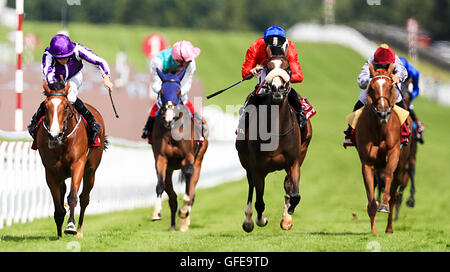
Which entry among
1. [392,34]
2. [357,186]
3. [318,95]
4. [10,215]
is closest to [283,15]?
[392,34]

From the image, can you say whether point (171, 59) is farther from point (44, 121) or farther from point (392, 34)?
point (392, 34)

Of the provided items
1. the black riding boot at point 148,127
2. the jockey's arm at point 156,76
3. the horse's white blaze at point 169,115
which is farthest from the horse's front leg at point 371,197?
the black riding boot at point 148,127

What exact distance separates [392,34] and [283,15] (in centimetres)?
5190

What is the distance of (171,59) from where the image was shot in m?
13.0

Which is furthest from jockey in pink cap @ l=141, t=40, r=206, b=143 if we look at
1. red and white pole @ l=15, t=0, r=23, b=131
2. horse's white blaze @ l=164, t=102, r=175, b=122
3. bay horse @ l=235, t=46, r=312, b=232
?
red and white pole @ l=15, t=0, r=23, b=131

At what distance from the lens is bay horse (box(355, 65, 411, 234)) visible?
37.8ft

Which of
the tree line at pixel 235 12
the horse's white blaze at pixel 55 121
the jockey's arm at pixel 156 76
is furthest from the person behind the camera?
the tree line at pixel 235 12

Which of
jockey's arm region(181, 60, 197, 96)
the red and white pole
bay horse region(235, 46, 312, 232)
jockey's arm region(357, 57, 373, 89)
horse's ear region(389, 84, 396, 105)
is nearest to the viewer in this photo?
bay horse region(235, 46, 312, 232)

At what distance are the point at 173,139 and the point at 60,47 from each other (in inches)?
97.3

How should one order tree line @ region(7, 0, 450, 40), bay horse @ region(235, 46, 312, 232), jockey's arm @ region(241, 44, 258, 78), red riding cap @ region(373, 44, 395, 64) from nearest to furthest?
1. bay horse @ region(235, 46, 312, 232)
2. jockey's arm @ region(241, 44, 258, 78)
3. red riding cap @ region(373, 44, 395, 64)
4. tree line @ region(7, 0, 450, 40)

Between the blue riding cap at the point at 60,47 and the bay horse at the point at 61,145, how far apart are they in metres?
0.47

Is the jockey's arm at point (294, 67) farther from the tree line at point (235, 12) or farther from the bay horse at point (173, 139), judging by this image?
the tree line at point (235, 12)

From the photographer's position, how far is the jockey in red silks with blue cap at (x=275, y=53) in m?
11.0

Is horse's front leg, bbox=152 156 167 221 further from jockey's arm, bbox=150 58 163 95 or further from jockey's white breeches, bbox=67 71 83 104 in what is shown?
jockey's white breeches, bbox=67 71 83 104
